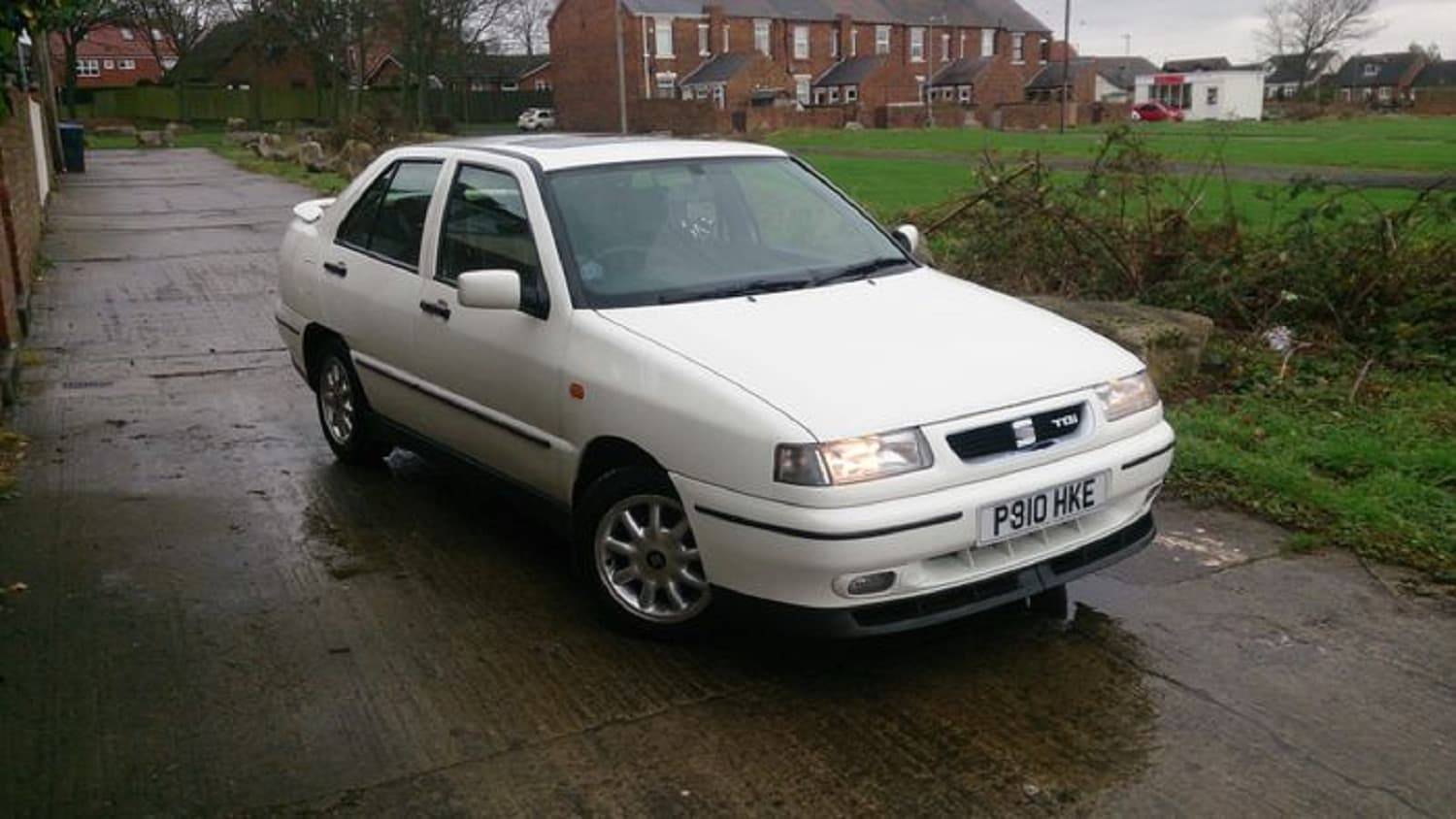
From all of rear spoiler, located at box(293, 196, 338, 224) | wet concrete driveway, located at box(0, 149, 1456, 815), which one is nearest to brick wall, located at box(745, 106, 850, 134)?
rear spoiler, located at box(293, 196, 338, 224)

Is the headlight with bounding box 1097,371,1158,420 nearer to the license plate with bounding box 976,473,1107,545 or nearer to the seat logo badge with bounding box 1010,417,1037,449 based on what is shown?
the license plate with bounding box 976,473,1107,545

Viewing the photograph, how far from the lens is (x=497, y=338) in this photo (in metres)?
4.91

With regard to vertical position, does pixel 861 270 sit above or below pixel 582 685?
above

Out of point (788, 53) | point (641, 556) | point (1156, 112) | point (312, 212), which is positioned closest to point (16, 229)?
point (312, 212)

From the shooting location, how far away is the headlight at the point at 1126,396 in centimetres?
430

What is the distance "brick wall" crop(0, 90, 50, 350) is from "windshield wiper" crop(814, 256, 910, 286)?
15.5 feet

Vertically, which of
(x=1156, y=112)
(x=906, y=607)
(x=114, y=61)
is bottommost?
(x=906, y=607)

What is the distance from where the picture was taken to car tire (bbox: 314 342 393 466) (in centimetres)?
627

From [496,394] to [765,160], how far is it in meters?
1.72

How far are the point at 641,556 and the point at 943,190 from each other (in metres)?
18.2

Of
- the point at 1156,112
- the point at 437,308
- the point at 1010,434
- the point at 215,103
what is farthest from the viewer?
the point at 1156,112

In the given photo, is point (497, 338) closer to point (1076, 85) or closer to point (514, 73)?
point (1076, 85)

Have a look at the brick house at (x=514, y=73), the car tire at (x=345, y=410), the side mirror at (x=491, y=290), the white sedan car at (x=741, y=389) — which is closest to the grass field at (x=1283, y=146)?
the car tire at (x=345, y=410)

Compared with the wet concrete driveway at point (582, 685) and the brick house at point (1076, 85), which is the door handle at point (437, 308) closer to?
the wet concrete driveway at point (582, 685)
